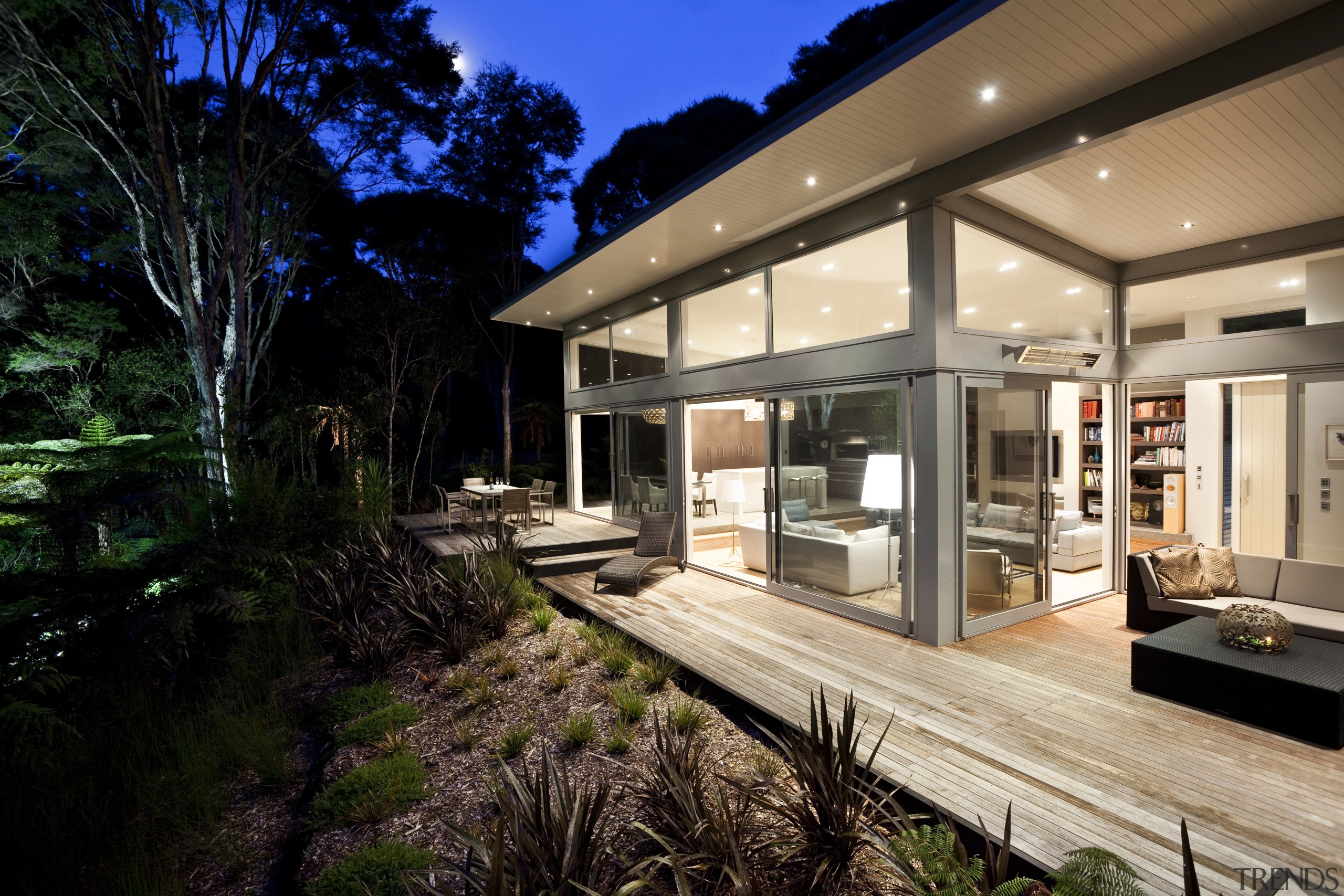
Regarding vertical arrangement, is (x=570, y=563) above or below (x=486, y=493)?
below

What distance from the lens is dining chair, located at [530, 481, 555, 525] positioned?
37.6ft

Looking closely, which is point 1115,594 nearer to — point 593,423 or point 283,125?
point 283,125

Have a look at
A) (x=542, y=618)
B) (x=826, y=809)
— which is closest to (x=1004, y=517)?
(x=826, y=809)

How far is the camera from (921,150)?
4613 millimetres

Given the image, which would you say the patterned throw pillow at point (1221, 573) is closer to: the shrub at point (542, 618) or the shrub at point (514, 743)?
the shrub at point (514, 743)

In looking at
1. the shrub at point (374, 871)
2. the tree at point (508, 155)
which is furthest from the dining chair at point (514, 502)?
the tree at point (508, 155)

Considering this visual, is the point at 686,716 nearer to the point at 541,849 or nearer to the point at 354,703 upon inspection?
the point at 541,849

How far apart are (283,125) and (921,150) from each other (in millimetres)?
10099

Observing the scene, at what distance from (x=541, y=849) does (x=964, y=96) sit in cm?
481

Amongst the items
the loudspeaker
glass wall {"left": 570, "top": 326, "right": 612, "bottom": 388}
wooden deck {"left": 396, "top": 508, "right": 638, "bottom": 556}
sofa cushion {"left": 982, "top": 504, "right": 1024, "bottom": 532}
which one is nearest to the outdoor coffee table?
sofa cushion {"left": 982, "top": 504, "right": 1024, "bottom": 532}

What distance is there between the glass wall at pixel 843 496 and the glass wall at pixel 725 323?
1052 mm

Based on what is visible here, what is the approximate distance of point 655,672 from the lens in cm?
447

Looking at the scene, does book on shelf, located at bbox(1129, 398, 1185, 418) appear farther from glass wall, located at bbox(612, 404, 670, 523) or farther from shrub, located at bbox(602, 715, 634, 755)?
shrub, located at bbox(602, 715, 634, 755)

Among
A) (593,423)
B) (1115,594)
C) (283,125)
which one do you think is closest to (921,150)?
(1115,594)
